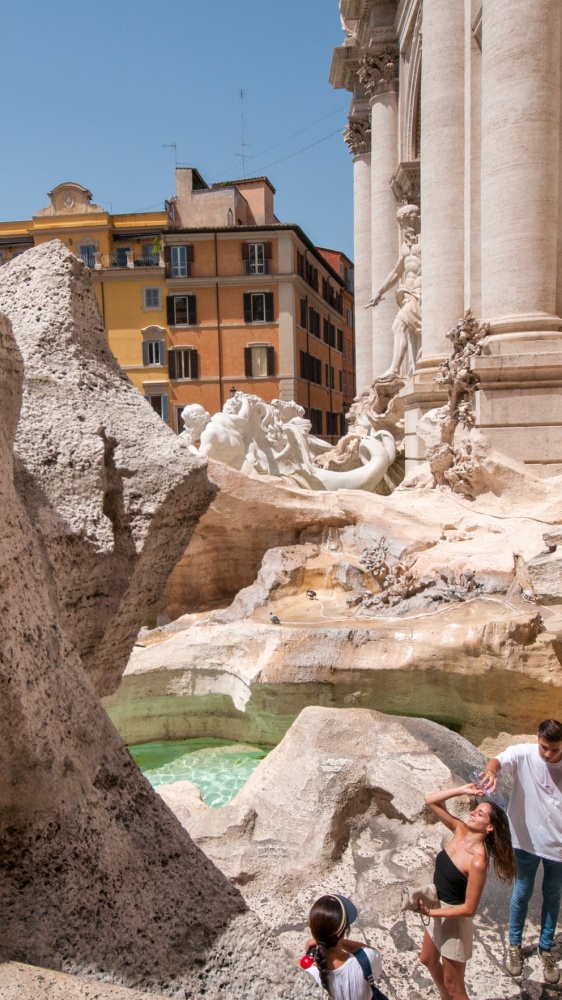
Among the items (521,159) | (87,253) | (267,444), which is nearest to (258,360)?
(87,253)

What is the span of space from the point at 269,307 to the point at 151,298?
4.45 m

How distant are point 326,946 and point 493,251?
8.46 metres

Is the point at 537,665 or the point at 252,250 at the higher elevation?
the point at 252,250

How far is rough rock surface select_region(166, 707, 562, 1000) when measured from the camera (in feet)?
10.5

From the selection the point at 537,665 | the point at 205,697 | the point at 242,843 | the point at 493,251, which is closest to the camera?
the point at 242,843

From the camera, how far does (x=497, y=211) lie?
911cm

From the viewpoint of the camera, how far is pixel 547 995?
2.97 m

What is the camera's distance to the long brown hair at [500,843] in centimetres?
267

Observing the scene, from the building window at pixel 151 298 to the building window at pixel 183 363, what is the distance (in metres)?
1.89

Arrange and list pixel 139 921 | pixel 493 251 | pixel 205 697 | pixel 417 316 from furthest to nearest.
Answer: pixel 417 316
pixel 493 251
pixel 205 697
pixel 139 921

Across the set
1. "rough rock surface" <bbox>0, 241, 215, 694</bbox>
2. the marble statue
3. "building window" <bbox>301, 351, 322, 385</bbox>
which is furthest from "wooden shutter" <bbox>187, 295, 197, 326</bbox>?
"rough rock surface" <bbox>0, 241, 215, 694</bbox>

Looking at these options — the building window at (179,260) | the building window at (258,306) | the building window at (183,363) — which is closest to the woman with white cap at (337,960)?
the building window at (183,363)

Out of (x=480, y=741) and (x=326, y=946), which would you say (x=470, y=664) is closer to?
(x=480, y=741)

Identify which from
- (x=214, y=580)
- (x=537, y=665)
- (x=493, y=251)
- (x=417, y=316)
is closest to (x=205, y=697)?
(x=214, y=580)
